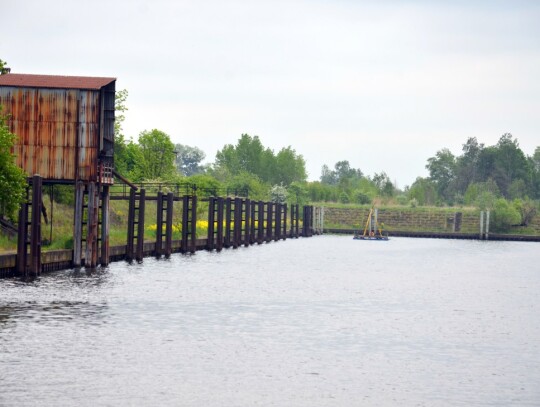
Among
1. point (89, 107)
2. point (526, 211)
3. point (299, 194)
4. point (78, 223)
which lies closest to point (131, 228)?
point (78, 223)

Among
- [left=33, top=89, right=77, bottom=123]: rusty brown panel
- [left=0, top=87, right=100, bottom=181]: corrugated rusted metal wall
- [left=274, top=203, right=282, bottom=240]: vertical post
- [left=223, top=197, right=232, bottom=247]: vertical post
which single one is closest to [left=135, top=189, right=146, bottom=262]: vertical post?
[left=0, top=87, right=100, bottom=181]: corrugated rusted metal wall

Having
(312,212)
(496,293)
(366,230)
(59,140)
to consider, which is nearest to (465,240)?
(366,230)

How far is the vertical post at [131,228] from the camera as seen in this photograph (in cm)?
6950

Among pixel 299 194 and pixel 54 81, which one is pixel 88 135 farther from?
pixel 299 194

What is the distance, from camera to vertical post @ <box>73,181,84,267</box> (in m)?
59.8

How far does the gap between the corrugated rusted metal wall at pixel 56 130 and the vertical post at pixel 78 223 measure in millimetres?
722

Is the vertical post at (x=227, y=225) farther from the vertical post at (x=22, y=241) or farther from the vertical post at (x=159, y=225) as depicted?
the vertical post at (x=22, y=241)

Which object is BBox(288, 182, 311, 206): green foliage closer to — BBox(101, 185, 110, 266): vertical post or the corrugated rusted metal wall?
BBox(101, 185, 110, 266): vertical post

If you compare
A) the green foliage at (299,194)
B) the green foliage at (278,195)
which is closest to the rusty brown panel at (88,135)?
the green foliage at (278,195)

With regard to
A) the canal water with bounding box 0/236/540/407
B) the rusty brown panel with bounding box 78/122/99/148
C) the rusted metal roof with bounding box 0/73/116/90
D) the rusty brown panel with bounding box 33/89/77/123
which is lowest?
the canal water with bounding box 0/236/540/407

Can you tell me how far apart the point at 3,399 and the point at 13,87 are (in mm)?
34859

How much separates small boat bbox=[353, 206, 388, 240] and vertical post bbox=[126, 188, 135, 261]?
86.5 m

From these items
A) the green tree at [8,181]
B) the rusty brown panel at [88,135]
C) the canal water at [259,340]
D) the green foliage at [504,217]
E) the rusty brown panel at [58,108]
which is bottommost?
the canal water at [259,340]

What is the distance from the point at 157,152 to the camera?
124 m
